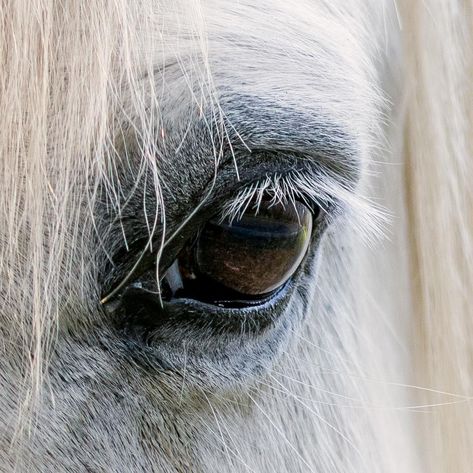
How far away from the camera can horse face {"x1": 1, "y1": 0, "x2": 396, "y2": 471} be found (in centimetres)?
52

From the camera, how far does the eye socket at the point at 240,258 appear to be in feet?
1.89

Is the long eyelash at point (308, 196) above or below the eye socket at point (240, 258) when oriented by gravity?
above

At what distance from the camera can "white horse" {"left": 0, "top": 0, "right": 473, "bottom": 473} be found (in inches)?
19.8

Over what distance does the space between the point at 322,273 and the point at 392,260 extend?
11 centimetres

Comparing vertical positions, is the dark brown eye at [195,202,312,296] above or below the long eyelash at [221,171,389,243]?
below

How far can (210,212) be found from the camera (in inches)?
22.1

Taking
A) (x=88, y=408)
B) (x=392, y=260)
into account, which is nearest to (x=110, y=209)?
(x=88, y=408)

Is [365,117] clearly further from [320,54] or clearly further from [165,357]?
[165,357]

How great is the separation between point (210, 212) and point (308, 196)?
3.5 inches

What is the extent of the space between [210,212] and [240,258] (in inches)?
1.7

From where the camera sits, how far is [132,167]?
1.72ft

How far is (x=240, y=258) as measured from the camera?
1.90 feet

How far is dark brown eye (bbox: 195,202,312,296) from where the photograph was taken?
0.57 meters

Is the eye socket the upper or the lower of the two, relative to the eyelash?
lower
